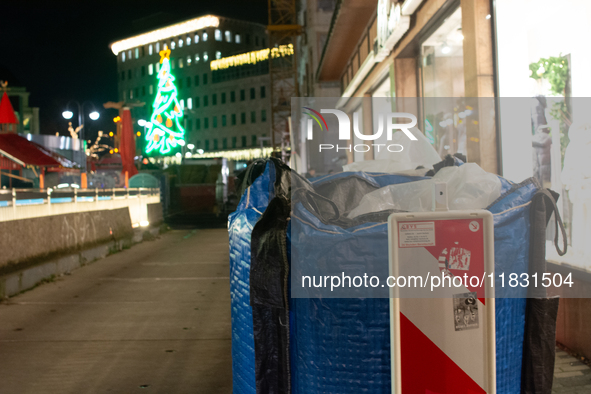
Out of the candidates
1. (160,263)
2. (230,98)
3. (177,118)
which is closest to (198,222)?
(160,263)

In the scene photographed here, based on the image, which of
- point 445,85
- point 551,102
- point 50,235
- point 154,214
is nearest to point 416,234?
point 551,102

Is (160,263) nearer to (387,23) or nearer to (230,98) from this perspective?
(387,23)

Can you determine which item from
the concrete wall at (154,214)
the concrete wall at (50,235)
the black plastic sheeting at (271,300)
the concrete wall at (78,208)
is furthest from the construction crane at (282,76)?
the black plastic sheeting at (271,300)

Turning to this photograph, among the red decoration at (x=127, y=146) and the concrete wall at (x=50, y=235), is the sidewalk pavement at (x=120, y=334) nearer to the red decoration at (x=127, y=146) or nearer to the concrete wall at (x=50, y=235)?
the concrete wall at (x=50, y=235)

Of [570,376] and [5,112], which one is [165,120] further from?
[570,376]

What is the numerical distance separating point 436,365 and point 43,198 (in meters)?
9.21

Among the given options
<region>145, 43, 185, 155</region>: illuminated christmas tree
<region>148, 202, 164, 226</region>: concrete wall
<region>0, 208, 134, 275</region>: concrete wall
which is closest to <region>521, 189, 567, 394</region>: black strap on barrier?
<region>0, 208, 134, 275</region>: concrete wall

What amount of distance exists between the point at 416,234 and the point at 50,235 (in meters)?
8.00

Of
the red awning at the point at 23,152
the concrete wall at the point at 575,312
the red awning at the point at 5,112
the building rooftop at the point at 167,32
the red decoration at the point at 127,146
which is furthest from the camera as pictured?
the building rooftop at the point at 167,32

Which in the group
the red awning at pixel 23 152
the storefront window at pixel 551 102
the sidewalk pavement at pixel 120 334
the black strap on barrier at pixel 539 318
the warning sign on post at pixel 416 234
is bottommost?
the sidewalk pavement at pixel 120 334

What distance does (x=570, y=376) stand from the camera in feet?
12.2

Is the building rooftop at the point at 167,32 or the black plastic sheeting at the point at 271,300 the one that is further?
the building rooftop at the point at 167,32

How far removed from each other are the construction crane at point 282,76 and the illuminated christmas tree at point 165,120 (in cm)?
1005

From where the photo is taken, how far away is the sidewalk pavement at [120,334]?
4000mm
